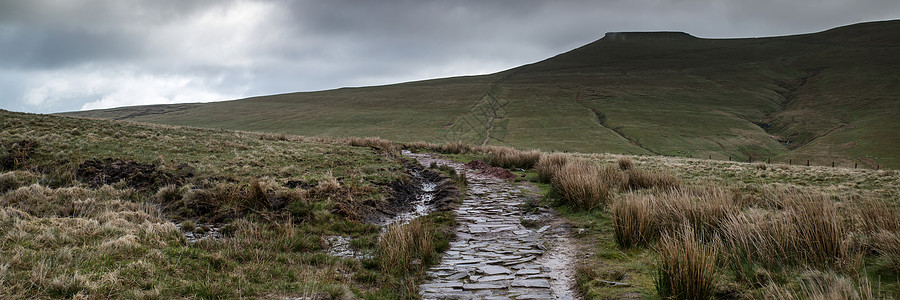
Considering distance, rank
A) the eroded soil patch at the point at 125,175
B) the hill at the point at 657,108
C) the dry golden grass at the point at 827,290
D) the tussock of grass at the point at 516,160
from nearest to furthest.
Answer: the dry golden grass at the point at 827,290 < the eroded soil patch at the point at 125,175 < the tussock of grass at the point at 516,160 < the hill at the point at 657,108

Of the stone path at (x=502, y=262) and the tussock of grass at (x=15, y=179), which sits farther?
the tussock of grass at (x=15, y=179)

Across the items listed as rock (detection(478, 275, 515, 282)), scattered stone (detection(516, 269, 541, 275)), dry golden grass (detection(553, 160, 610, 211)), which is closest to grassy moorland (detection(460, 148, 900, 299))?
scattered stone (detection(516, 269, 541, 275))

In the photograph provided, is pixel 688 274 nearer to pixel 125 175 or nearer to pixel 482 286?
pixel 482 286

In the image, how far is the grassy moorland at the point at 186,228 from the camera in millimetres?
4656

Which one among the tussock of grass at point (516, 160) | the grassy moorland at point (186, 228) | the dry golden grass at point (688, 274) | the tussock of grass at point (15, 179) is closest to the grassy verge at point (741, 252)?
the dry golden grass at point (688, 274)

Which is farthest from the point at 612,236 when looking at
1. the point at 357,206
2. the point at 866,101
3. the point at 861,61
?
the point at 861,61

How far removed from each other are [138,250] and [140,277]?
1218 millimetres

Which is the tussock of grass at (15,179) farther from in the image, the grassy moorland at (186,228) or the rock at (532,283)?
the rock at (532,283)

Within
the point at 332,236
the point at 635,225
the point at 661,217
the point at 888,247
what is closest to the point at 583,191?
the point at 661,217

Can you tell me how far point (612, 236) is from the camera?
24.6 feet

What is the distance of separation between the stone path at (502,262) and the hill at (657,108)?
48546 mm

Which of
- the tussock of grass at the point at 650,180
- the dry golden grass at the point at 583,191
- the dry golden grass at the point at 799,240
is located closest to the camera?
the dry golden grass at the point at 799,240

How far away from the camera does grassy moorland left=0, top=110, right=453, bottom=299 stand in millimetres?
4656

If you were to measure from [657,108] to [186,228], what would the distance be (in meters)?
93.7
